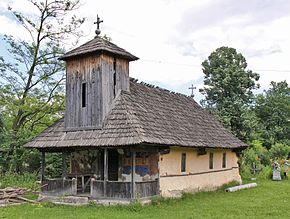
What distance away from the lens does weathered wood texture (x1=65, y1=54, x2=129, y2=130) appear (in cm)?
1741

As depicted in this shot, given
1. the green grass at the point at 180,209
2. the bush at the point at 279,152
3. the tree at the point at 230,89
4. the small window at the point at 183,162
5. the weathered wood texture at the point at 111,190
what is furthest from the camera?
the bush at the point at 279,152

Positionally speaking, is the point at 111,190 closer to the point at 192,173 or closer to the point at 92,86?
the point at 92,86

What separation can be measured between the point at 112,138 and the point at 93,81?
2.99 metres

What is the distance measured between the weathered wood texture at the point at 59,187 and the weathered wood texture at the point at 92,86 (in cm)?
233

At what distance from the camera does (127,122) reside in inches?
642

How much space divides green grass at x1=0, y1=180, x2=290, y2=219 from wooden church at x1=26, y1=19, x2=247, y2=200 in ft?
2.97

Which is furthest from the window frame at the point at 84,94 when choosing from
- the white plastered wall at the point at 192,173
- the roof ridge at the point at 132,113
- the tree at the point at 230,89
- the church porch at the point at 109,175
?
the tree at the point at 230,89

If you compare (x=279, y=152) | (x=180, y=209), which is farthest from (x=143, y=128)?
(x=279, y=152)

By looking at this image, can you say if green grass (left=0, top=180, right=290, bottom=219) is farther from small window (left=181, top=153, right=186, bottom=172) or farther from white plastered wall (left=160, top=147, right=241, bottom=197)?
small window (left=181, top=153, right=186, bottom=172)

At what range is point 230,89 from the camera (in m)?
33.4

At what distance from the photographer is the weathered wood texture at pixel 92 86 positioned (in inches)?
685

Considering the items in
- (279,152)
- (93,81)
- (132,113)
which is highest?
(93,81)

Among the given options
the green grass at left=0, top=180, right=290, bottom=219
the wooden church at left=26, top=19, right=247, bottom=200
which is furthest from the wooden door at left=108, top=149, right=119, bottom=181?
the green grass at left=0, top=180, right=290, bottom=219

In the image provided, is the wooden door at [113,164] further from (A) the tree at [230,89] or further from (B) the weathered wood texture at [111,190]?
(A) the tree at [230,89]
